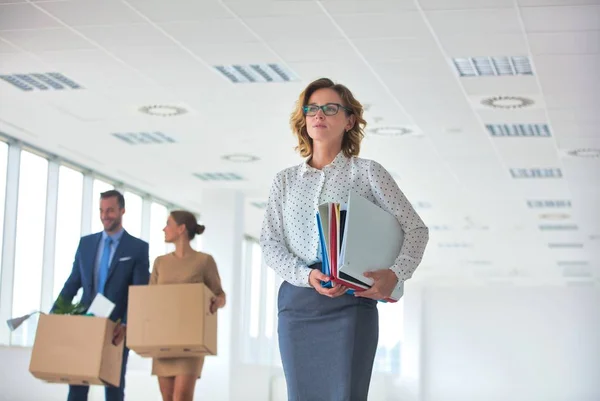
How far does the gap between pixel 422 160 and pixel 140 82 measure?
4.53 meters

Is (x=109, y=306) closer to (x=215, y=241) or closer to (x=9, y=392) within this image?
(x=9, y=392)

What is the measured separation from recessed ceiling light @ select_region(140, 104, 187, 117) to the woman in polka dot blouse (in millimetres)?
8063

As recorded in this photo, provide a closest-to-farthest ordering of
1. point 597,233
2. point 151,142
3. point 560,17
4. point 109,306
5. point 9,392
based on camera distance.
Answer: point 109,306
point 560,17
point 9,392
point 151,142
point 597,233

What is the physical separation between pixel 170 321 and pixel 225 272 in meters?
9.17

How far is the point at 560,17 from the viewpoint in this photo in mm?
7641

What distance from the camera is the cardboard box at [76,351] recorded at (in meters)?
5.37

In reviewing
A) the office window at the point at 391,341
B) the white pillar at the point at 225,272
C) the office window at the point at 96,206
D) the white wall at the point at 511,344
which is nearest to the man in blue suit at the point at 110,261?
the white pillar at the point at 225,272

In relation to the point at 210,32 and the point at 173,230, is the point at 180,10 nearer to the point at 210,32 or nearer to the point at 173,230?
the point at 210,32

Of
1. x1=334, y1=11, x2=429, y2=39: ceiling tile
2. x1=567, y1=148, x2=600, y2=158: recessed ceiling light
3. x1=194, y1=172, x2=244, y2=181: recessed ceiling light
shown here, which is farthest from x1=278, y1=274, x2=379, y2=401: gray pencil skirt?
x1=194, y1=172, x2=244, y2=181: recessed ceiling light

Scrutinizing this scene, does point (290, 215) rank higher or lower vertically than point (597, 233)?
lower

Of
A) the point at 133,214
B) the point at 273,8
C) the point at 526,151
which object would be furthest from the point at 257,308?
the point at 273,8

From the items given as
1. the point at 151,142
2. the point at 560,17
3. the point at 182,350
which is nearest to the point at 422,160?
the point at 151,142

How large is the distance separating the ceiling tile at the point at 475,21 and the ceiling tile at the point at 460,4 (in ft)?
0.26

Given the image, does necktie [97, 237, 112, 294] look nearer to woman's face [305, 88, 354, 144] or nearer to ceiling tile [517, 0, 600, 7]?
woman's face [305, 88, 354, 144]
